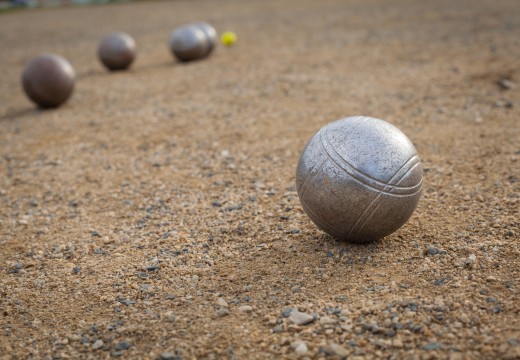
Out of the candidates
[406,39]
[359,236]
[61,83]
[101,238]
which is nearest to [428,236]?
[359,236]

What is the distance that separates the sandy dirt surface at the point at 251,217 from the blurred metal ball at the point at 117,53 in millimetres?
345

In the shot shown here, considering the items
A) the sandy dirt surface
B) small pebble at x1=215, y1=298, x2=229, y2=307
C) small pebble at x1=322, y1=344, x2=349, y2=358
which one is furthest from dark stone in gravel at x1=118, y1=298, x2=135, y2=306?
small pebble at x1=322, y1=344, x2=349, y2=358

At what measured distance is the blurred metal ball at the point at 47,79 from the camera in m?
10.8

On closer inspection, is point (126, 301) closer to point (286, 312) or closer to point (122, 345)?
point (122, 345)

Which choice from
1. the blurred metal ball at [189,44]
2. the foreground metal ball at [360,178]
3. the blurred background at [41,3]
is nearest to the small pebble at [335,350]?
the foreground metal ball at [360,178]

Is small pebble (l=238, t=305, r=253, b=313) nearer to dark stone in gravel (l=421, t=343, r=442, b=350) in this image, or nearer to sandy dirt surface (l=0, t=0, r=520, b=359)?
sandy dirt surface (l=0, t=0, r=520, b=359)

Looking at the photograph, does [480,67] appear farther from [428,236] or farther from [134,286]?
[134,286]

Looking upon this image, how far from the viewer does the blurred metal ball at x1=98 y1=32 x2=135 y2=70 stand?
13.7 metres

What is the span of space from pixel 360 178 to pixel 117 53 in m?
10.4

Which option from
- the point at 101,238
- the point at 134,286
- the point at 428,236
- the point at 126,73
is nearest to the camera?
the point at 134,286

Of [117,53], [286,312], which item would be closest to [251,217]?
[286,312]

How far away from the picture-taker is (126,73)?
13.8 meters

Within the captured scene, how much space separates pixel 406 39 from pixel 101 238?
10984 mm

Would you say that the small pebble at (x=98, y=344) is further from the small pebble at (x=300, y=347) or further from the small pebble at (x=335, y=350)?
the small pebble at (x=335, y=350)
